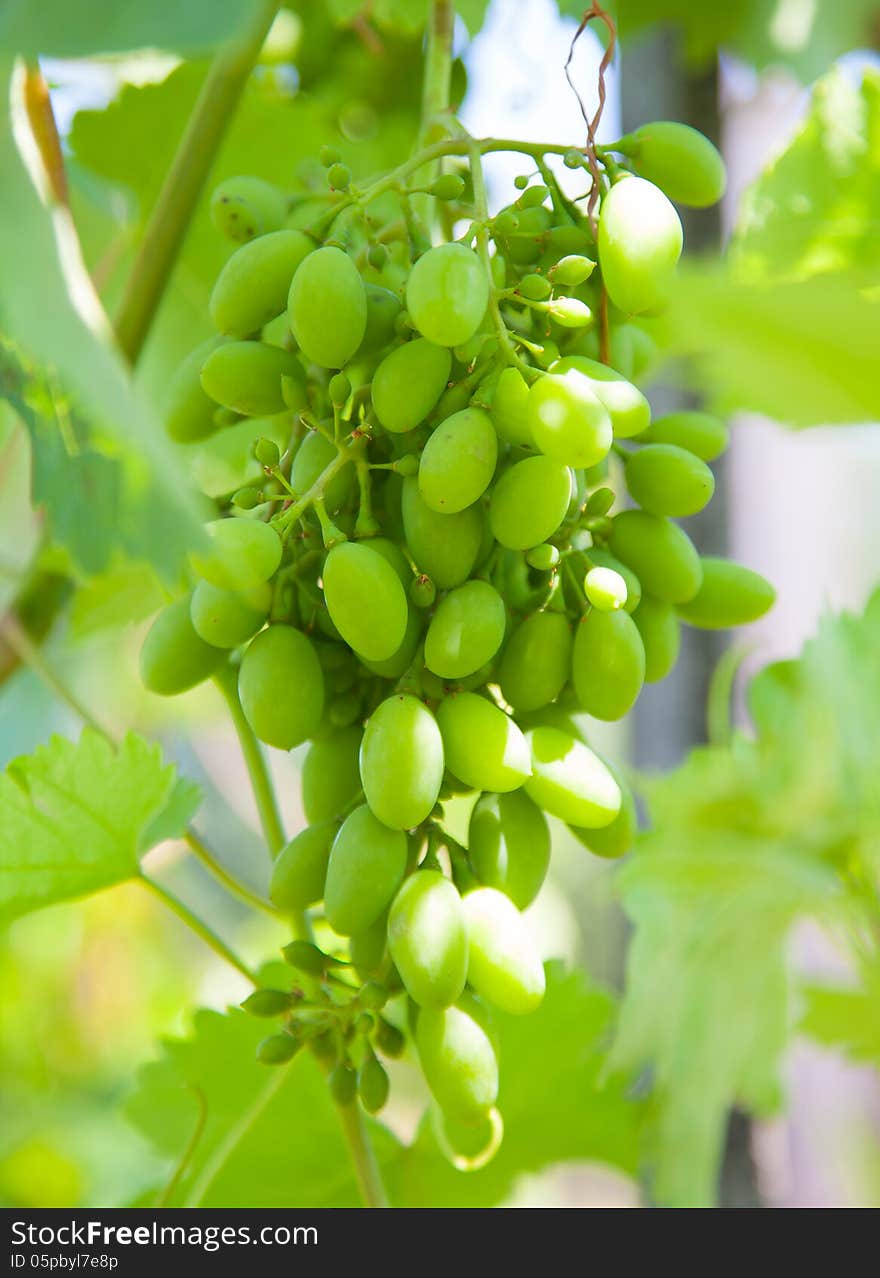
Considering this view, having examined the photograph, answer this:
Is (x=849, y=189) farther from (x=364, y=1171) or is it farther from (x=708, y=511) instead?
(x=364, y=1171)

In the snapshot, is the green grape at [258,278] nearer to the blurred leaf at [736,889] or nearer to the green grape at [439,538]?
the green grape at [439,538]

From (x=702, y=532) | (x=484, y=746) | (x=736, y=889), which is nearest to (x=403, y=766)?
(x=484, y=746)

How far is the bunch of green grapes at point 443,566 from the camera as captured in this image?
1.09 feet

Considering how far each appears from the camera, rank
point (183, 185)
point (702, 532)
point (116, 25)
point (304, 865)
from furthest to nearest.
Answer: point (702, 532) → point (183, 185) → point (304, 865) → point (116, 25)

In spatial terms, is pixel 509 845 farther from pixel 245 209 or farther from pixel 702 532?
pixel 702 532

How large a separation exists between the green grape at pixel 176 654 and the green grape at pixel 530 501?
0.10 meters

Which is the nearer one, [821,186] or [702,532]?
[821,186]

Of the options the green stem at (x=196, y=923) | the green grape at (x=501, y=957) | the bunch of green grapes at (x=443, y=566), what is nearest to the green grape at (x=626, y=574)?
the bunch of green grapes at (x=443, y=566)

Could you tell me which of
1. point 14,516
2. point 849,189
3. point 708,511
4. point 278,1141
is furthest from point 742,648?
point 14,516

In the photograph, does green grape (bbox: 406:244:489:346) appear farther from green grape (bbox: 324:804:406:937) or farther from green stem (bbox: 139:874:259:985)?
green stem (bbox: 139:874:259:985)

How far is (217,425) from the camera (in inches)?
16.4

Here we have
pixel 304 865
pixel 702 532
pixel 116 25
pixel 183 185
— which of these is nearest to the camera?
pixel 116 25

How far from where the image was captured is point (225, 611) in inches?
13.6

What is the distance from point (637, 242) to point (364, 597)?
5.0 inches
